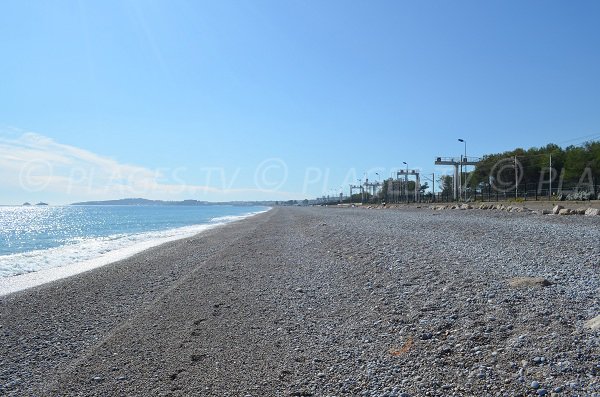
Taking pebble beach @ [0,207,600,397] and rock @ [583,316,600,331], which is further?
rock @ [583,316,600,331]

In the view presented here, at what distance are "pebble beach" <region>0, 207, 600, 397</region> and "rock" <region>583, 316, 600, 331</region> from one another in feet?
0.08

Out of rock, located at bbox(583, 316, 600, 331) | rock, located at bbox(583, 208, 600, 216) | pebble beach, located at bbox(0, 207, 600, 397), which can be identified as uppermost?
rock, located at bbox(583, 208, 600, 216)

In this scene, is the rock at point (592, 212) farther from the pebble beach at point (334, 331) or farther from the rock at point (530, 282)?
the rock at point (530, 282)

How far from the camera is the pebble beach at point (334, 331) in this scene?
4816mm

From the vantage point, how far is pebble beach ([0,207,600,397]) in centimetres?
482

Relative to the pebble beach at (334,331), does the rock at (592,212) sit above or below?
above

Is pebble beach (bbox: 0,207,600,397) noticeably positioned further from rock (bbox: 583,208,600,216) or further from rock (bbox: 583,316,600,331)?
rock (bbox: 583,208,600,216)

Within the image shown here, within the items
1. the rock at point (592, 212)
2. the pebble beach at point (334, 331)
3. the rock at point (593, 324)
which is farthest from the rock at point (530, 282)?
the rock at point (592, 212)

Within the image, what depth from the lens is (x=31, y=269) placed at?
19188mm

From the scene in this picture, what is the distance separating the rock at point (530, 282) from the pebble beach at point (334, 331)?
0.02m

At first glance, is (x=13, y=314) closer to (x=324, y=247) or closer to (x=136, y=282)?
(x=136, y=282)

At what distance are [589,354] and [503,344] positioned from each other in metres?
0.88

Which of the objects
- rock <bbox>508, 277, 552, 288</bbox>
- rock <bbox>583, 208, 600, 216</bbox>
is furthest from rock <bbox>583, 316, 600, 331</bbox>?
rock <bbox>583, 208, 600, 216</bbox>

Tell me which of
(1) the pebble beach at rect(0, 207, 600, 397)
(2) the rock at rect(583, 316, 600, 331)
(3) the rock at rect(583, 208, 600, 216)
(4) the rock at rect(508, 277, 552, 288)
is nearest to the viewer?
(1) the pebble beach at rect(0, 207, 600, 397)
